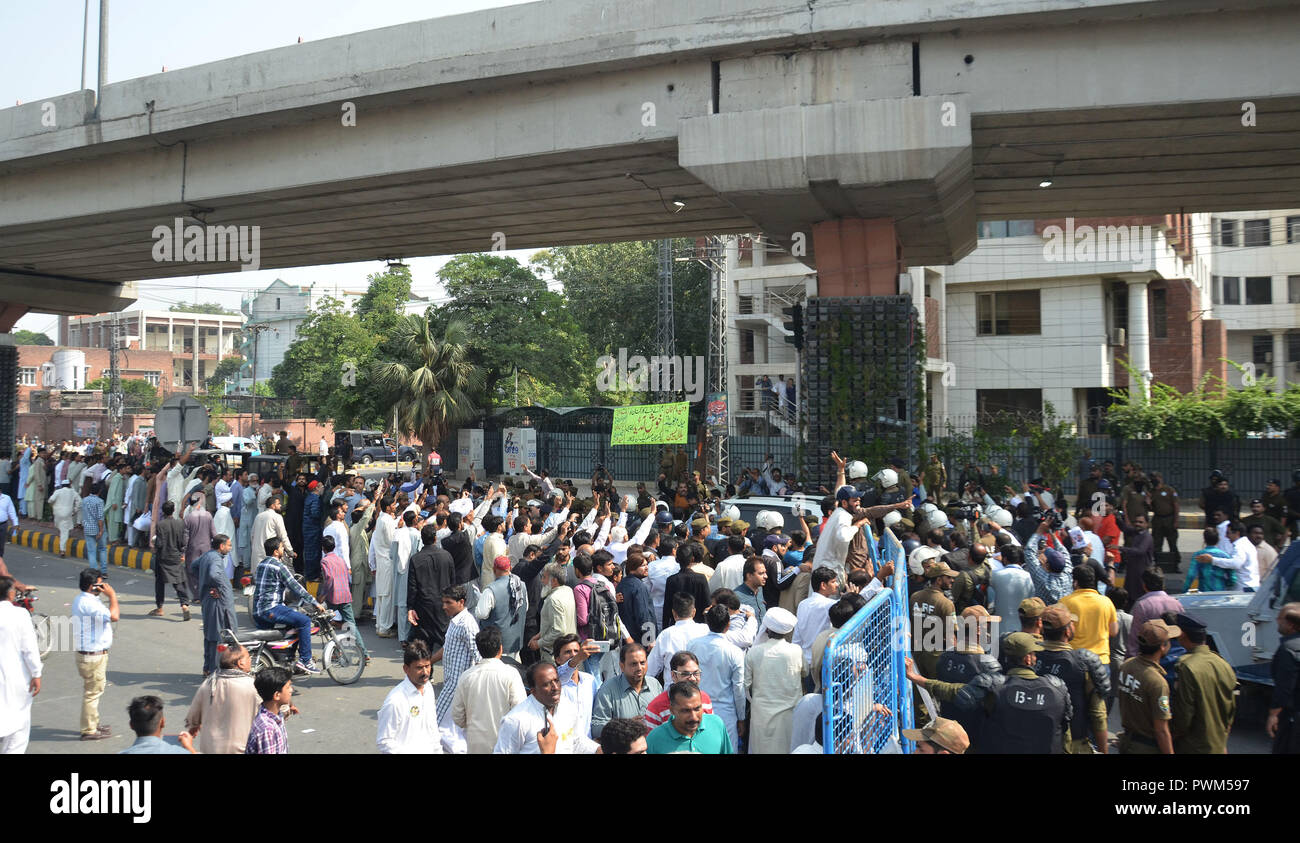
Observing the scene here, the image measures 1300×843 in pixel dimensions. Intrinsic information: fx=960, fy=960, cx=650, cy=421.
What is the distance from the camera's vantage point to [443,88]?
13977 mm

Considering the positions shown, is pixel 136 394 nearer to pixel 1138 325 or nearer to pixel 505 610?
pixel 1138 325

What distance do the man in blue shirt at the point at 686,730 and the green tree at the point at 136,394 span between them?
219 feet

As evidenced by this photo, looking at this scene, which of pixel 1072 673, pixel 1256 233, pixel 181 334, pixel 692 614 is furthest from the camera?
pixel 181 334

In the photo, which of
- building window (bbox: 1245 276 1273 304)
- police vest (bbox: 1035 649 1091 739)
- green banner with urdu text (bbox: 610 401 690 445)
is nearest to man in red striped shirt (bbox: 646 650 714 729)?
police vest (bbox: 1035 649 1091 739)

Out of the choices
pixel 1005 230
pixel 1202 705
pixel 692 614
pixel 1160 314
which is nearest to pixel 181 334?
pixel 1005 230

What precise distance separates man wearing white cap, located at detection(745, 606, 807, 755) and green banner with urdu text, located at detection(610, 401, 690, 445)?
13.3 metres

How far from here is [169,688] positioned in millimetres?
9492

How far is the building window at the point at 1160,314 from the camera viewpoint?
119 feet

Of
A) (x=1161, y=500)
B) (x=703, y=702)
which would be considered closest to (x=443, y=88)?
(x=703, y=702)

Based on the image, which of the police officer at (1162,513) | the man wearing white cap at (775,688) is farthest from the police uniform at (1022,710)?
the police officer at (1162,513)

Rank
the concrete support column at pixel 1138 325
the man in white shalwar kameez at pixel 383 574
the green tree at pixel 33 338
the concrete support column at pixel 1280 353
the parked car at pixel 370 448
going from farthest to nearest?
1. the green tree at pixel 33 338
2. the parked car at pixel 370 448
3. the concrete support column at pixel 1280 353
4. the concrete support column at pixel 1138 325
5. the man in white shalwar kameez at pixel 383 574

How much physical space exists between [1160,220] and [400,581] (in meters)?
31.2

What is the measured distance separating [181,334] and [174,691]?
106m

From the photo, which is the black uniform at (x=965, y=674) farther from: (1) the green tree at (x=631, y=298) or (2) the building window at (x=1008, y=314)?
(1) the green tree at (x=631, y=298)
